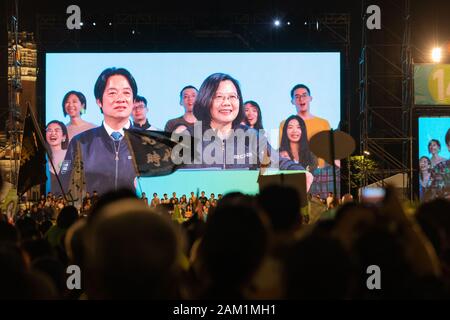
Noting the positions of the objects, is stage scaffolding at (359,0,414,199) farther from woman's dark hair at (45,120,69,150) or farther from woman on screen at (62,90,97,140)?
woman's dark hair at (45,120,69,150)

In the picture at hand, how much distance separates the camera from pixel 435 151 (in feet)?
83.7

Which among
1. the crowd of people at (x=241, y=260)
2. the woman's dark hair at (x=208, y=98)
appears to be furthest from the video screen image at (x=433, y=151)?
the crowd of people at (x=241, y=260)

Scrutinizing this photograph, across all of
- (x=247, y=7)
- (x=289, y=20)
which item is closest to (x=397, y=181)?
(x=289, y=20)

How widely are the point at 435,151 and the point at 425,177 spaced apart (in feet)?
2.98

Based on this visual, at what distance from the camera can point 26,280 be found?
2959 millimetres

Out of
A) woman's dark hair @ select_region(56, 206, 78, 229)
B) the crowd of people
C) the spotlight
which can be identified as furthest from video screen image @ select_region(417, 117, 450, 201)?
the crowd of people

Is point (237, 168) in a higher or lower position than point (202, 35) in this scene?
lower

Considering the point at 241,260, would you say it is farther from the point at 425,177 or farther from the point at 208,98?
the point at 425,177

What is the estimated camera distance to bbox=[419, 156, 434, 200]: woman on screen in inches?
988

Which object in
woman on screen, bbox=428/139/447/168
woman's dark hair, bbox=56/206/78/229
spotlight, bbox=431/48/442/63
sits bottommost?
woman's dark hair, bbox=56/206/78/229

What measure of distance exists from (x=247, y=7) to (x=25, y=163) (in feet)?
57.5

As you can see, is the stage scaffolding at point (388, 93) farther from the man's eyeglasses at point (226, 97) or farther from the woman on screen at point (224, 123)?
the man's eyeglasses at point (226, 97)

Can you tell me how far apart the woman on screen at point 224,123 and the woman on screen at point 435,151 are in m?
5.25

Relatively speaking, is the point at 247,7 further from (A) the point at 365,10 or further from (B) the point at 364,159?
(B) the point at 364,159
